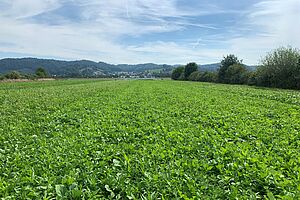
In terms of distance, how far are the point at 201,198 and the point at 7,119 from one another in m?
9.96

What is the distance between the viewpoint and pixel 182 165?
16.8 feet

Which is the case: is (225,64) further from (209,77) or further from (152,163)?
(152,163)

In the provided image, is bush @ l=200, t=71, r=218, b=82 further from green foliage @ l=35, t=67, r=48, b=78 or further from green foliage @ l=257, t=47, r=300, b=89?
green foliage @ l=35, t=67, r=48, b=78

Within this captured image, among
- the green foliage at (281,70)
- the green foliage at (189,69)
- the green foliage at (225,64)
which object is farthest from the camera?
the green foliage at (189,69)

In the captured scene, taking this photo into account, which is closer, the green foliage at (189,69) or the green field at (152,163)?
the green field at (152,163)

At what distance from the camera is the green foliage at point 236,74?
66637mm

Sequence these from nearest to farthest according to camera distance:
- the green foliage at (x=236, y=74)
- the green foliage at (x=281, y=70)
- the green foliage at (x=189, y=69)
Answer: the green foliage at (x=281, y=70) < the green foliage at (x=236, y=74) < the green foliage at (x=189, y=69)

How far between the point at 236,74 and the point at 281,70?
22.5 m

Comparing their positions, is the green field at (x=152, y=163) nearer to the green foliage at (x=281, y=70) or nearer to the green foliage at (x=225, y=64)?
the green foliage at (x=281, y=70)

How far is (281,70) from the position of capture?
4866cm

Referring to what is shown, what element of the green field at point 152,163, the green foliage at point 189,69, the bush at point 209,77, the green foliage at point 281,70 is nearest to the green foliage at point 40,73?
the green foliage at point 189,69

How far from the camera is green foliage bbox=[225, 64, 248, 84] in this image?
66.6 m

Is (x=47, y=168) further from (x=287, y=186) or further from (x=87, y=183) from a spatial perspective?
(x=287, y=186)

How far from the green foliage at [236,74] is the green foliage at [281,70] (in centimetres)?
1228
